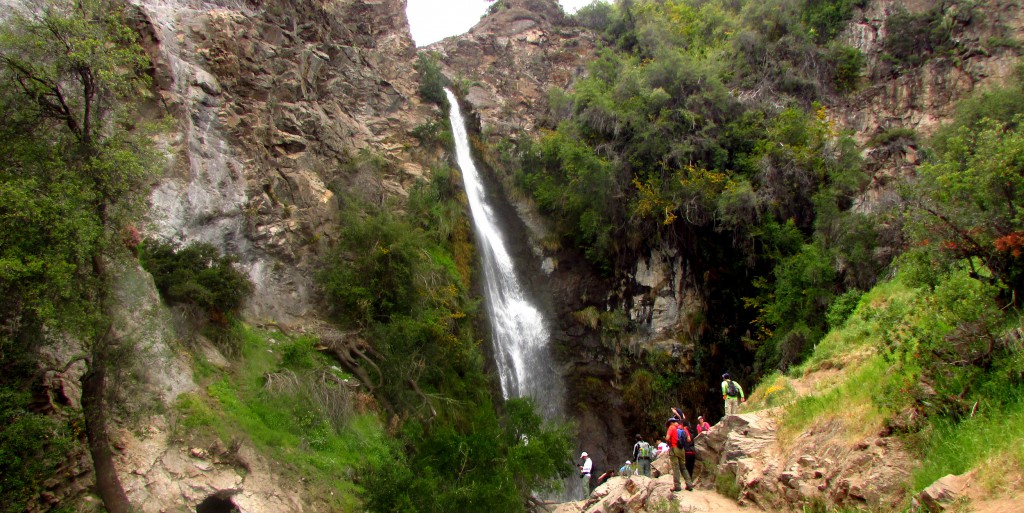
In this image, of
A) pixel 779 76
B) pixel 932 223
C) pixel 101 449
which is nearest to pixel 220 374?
pixel 101 449

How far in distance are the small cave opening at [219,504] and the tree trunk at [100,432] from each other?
223cm

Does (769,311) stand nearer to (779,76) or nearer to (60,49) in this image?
(779,76)

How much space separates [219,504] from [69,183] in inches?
238

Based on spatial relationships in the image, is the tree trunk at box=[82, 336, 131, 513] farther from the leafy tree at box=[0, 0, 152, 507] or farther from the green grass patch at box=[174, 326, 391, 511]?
the green grass patch at box=[174, 326, 391, 511]

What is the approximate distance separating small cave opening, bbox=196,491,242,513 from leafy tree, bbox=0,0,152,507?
2.42 meters

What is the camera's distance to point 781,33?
28.9 m

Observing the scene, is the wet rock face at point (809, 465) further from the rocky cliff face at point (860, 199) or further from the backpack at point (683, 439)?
the rocky cliff face at point (860, 199)

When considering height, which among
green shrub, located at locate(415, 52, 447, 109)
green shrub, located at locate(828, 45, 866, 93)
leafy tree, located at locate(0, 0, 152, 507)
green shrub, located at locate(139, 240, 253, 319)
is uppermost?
green shrub, located at locate(415, 52, 447, 109)

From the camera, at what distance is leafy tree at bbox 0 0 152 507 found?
729cm

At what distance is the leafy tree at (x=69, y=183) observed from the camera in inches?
287

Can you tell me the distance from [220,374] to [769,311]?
→ 17.2 metres


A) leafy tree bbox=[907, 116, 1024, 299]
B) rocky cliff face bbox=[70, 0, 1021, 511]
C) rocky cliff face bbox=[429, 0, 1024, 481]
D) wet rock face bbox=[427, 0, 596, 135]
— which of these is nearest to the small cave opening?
rocky cliff face bbox=[70, 0, 1021, 511]

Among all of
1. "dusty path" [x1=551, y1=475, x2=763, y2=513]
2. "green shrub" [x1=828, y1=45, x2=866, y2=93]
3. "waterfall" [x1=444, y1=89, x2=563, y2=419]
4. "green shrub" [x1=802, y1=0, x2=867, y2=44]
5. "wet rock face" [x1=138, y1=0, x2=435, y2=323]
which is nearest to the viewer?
"dusty path" [x1=551, y1=475, x2=763, y2=513]

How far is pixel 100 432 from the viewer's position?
8008 millimetres
